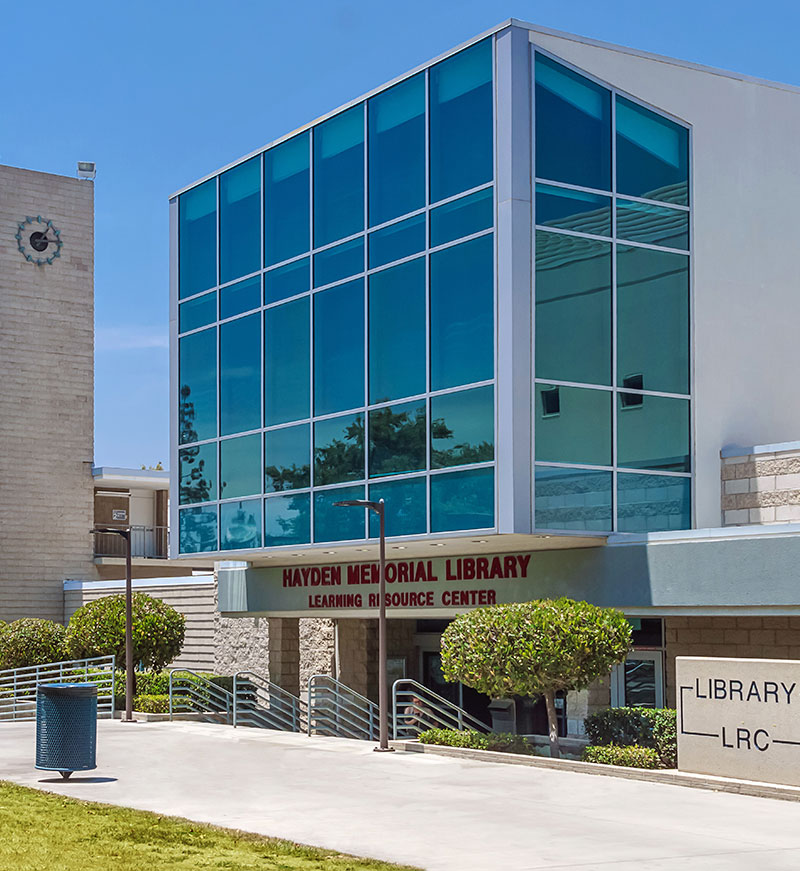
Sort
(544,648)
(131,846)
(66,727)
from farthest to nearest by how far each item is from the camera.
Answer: (544,648) < (66,727) < (131,846)

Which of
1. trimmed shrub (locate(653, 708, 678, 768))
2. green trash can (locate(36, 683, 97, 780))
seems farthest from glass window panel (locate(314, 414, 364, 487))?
green trash can (locate(36, 683, 97, 780))

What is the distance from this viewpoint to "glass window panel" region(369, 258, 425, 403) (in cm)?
2698

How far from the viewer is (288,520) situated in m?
30.5

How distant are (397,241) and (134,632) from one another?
1574cm

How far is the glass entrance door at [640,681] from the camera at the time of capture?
2870 cm

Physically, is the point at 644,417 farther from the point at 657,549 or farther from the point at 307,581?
the point at 307,581

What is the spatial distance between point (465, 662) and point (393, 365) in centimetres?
636

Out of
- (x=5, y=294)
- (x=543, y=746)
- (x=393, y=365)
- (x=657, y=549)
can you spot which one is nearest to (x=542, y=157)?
(x=393, y=365)

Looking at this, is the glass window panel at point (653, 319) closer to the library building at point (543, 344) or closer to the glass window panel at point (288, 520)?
the library building at point (543, 344)

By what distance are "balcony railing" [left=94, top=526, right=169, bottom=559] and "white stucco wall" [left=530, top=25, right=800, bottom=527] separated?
3328 centimetres

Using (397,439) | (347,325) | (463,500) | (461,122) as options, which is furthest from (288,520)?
(461,122)

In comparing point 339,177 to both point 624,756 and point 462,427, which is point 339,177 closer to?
point 462,427

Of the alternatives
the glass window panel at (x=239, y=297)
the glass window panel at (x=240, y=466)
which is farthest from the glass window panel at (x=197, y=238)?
the glass window panel at (x=240, y=466)

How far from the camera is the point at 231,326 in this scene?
32500 mm
